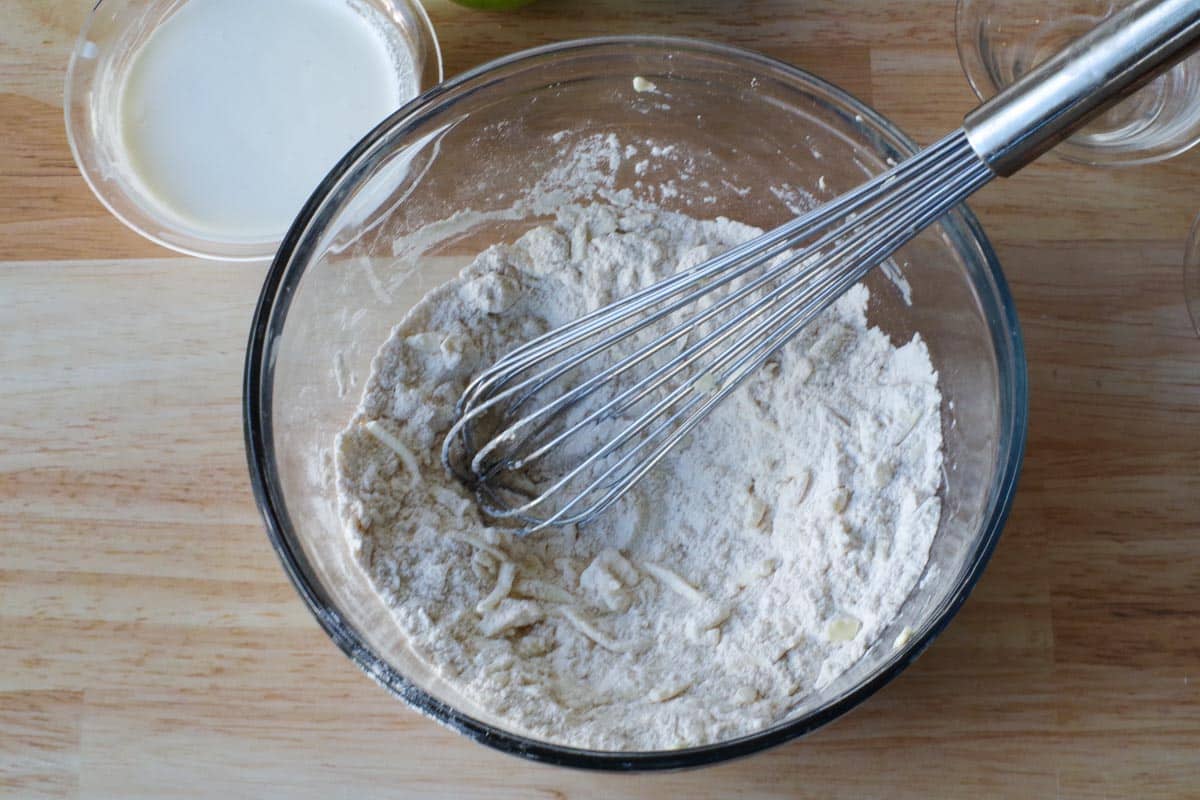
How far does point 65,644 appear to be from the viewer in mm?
975

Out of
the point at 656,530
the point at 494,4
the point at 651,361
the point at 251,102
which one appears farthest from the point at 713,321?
the point at 251,102

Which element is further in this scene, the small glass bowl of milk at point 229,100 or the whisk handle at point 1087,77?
the small glass bowl of milk at point 229,100

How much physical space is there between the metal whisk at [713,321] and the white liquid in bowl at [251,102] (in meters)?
0.32

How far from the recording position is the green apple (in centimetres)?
107

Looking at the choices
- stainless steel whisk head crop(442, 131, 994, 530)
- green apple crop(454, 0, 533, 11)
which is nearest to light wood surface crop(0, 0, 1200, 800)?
green apple crop(454, 0, 533, 11)

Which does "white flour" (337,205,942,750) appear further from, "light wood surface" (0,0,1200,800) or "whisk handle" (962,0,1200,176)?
"whisk handle" (962,0,1200,176)

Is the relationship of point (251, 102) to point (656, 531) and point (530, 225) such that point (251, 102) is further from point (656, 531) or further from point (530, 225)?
point (656, 531)

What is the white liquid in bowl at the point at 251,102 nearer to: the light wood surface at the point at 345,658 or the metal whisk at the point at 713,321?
the light wood surface at the point at 345,658

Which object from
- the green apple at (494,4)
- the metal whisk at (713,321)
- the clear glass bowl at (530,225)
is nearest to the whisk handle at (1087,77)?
the metal whisk at (713,321)

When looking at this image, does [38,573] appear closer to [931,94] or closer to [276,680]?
[276,680]

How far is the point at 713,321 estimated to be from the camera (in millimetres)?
984

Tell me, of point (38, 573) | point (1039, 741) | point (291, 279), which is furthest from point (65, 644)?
point (1039, 741)

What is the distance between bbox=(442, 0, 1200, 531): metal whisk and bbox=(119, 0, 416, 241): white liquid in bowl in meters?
0.32

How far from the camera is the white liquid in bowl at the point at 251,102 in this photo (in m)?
1.08
